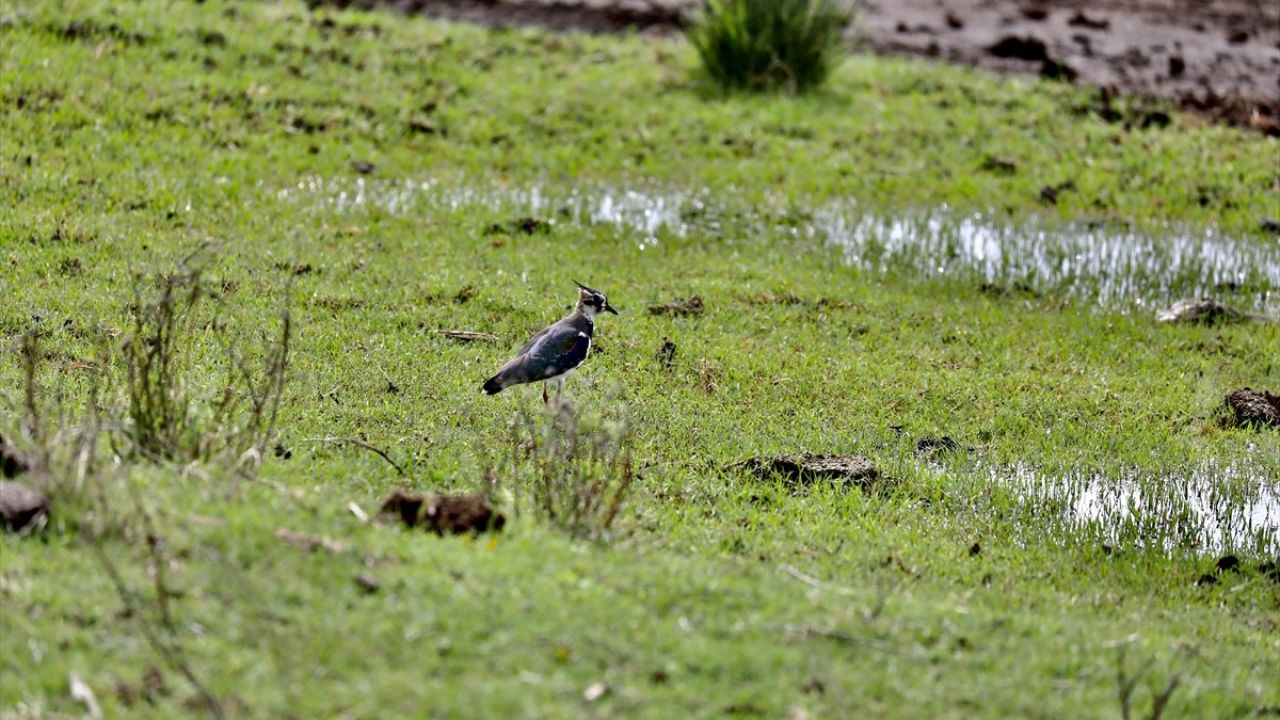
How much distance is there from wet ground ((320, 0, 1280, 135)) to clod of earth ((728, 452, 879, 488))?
372 inches

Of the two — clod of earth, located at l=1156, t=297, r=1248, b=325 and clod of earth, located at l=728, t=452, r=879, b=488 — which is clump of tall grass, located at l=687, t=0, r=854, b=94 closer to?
clod of earth, located at l=1156, t=297, r=1248, b=325

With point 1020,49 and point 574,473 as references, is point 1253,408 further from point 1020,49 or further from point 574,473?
point 1020,49

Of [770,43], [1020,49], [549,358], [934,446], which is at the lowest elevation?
[934,446]

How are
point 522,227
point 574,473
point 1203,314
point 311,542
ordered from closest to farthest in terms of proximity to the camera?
point 311,542 < point 574,473 < point 1203,314 < point 522,227

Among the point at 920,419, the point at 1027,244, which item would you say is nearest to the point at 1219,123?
the point at 1027,244

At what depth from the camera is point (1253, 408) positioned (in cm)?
1064

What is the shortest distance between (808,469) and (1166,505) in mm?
1957

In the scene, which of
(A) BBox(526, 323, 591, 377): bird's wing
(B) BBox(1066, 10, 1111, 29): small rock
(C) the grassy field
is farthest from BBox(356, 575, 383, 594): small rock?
(B) BBox(1066, 10, 1111, 29): small rock

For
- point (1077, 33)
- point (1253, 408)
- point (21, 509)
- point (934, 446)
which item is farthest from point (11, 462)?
point (1077, 33)

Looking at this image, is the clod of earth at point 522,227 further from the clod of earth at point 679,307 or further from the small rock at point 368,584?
the small rock at point 368,584

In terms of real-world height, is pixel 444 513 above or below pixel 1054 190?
above

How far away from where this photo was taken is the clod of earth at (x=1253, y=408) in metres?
10.6

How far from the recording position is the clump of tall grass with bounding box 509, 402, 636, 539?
7.38 metres

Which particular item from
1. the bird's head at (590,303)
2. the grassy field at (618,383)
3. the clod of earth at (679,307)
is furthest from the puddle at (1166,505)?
the clod of earth at (679,307)
